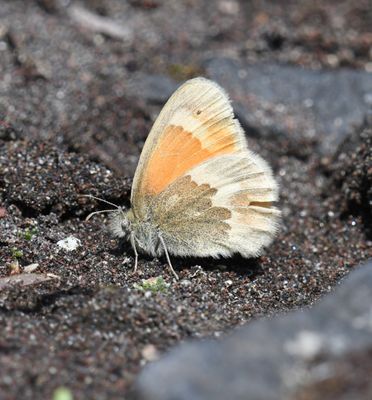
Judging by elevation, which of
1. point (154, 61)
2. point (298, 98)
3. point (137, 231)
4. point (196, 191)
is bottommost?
point (137, 231)

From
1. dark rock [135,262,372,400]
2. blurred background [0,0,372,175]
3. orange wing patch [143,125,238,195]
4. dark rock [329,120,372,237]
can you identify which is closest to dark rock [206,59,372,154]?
blurred background [0,0,372,175]

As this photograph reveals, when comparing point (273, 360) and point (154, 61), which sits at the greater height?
point (154, 61)

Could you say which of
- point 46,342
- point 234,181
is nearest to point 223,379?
point 46,342

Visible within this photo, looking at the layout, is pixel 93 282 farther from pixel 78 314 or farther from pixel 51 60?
pixel 51 60

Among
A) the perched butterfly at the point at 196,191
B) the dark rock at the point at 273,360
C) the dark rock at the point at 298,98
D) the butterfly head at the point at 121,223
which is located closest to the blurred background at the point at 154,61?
the dark rock at the point at 298,98

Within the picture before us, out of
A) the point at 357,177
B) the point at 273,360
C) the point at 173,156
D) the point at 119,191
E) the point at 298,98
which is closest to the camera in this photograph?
the point at 273,360

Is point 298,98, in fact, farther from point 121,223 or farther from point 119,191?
point 121,223

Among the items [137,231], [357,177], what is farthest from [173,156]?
[357,177]

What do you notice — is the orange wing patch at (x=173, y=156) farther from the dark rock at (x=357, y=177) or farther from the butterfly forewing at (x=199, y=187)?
the dark rock at (x=357, y=177)

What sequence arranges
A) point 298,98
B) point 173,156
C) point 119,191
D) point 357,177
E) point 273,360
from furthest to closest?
point 298,98 → point 357,177 → point 119,191 → point 173,156 → point 273,360
